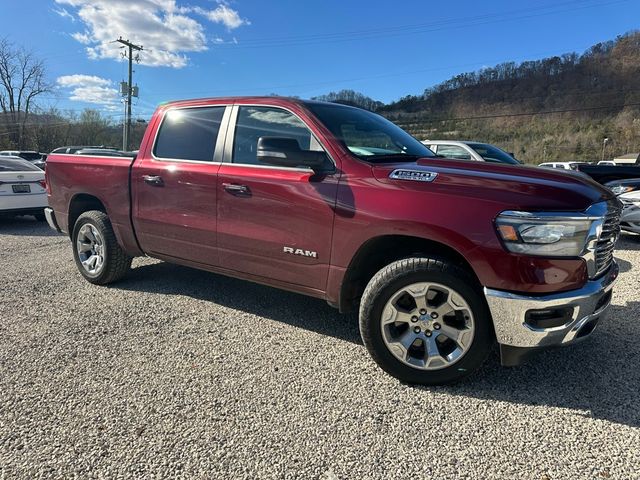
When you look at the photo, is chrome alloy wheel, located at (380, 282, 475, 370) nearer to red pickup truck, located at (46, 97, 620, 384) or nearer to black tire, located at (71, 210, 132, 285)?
red pickup truck, located at (46, 97, 620, 384)

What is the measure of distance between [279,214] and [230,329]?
1115 mm

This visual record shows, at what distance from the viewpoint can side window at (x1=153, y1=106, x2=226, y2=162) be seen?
3.87 meters

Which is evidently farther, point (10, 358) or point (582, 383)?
point (10, 358)

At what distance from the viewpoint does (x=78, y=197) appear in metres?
4.94

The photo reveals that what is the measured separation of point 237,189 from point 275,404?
1.66 metres

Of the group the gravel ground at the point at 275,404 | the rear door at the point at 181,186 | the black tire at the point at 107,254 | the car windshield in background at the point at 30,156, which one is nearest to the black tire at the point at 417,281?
the gravel ground at the point at 275,404

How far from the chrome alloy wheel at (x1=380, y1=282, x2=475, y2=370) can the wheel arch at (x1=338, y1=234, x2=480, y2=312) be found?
8.9 inches

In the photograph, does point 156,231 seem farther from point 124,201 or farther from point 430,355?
point 430,355

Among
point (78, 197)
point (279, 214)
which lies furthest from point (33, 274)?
point (279, 214)

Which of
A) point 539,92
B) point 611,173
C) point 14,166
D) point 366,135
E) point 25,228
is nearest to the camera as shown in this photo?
point 366,135

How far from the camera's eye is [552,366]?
312cm

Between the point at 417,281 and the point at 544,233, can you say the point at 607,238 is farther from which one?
the point at 417,281

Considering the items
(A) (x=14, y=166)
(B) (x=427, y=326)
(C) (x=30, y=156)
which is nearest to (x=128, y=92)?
(C) (x=30, y=156)

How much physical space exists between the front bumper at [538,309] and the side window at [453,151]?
6390mm
